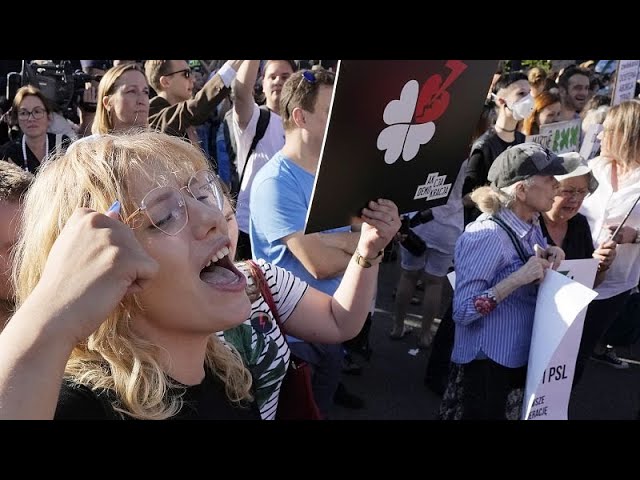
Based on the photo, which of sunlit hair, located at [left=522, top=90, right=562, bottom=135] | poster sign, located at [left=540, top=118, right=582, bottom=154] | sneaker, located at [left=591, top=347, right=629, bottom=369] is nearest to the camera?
poster sign, located at [left=540, top=118, right=582, bottom=154]

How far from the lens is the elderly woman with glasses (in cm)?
107

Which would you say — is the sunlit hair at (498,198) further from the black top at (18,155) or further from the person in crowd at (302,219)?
the black top at (18,155)

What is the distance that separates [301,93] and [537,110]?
11.3 feet

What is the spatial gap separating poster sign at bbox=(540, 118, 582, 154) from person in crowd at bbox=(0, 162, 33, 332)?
13.2 feet

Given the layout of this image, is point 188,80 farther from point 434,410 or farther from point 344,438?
point 344,438

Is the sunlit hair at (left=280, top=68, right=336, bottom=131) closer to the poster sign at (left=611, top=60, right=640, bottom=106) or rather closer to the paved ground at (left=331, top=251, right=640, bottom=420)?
the paved ground at (left=331, top=251, right=640, bottom=420)

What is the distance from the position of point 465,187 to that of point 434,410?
5.29 ft

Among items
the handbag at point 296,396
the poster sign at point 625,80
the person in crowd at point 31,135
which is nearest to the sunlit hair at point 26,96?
the person in crowd at point 31,135

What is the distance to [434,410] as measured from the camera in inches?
168

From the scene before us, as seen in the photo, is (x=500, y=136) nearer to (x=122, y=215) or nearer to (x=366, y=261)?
(x=366, y=261)

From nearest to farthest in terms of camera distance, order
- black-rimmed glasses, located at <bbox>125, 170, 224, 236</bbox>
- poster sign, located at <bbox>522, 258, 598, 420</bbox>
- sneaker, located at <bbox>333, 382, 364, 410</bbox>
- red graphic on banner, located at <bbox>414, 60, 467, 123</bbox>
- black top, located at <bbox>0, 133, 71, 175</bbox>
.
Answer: black-rimmed glasses, located at <bbox>125, 170, 224, 236</bbox> < red graphic on banner, located at <bbox>414, 60, 467, 123</bbox> < poster sign, located at <bbox>522, 258, 598, 420</bbox> < sneaker, located at <bbox>333, 382, 364, 410</bbox> < black top, located at <bbox>0, 133, 71, 175</bbox>

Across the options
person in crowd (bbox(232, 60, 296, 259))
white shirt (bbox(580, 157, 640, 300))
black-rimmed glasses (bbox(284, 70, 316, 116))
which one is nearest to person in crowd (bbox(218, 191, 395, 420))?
black-rimmed glasses (bbox(284, 70, 316, 116))

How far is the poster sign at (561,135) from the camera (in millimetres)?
4946
